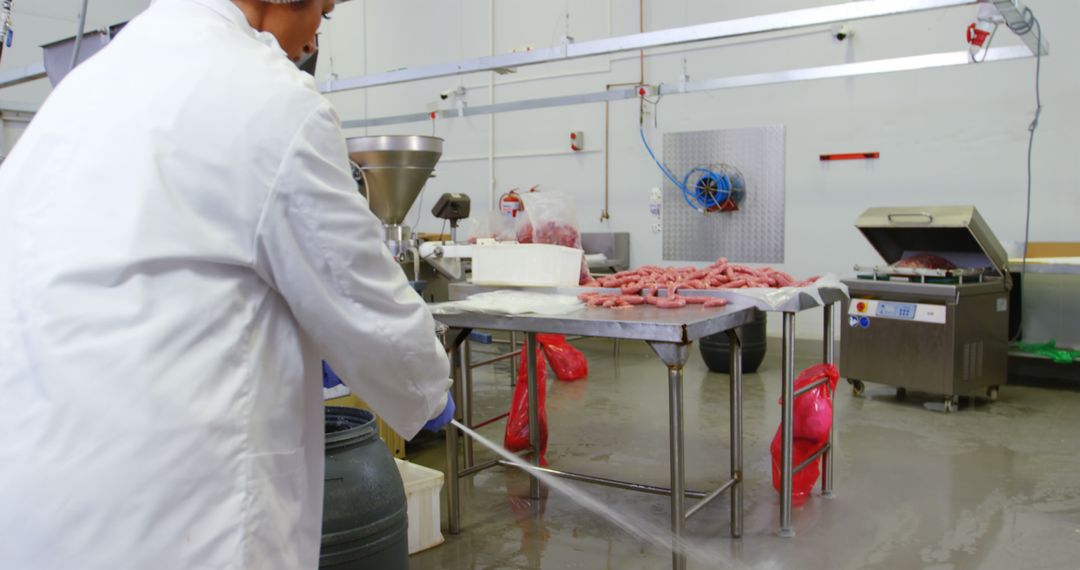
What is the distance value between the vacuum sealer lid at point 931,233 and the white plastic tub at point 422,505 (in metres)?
3.10

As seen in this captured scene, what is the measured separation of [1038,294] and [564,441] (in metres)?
3.42

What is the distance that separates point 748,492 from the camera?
10.9 ft

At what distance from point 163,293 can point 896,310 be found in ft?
14.1

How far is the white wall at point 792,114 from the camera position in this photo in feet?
17.3

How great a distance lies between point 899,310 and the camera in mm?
4547

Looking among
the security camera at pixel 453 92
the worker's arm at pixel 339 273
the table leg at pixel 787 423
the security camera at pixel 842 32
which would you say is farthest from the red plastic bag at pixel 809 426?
the security camera at pixel 453 92

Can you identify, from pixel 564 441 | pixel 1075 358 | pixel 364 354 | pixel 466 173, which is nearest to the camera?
pixel 364 354

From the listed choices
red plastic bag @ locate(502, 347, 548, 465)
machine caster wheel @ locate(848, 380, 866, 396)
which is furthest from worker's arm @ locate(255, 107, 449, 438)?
machine caster wheel @ locate(848, 380, 866, 396)

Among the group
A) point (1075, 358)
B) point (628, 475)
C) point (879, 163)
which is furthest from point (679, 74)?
point (628, 475)

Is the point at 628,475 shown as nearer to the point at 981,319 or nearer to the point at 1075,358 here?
the point at 981,319

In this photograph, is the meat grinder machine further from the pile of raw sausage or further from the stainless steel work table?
the pile of raw sausage

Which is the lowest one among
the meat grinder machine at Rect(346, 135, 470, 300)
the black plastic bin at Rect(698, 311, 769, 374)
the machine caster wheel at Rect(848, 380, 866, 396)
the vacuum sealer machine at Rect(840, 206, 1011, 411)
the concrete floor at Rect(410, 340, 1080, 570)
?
the concrete floor at Rect(410, 340, 1080, 570)

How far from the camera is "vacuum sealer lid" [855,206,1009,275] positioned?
440cm

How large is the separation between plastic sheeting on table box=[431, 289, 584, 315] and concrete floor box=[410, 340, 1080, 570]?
2.67ft
